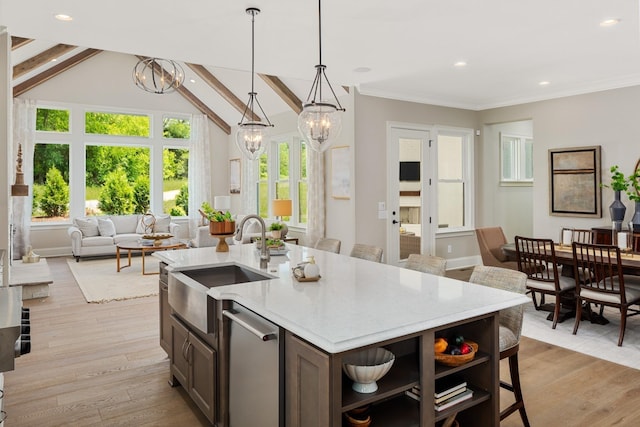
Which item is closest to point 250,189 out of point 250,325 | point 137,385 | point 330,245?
point 330,245

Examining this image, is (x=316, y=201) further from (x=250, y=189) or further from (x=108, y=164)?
(x=108, y=164)

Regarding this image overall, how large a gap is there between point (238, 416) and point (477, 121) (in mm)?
6706

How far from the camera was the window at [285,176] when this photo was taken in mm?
8156

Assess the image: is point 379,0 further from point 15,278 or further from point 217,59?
point 15,278

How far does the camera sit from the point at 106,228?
884 centimetres

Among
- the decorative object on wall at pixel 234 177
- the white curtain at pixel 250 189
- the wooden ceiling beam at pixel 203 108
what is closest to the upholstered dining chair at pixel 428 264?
the white curtain at pixel 250 189

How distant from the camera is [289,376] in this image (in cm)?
175

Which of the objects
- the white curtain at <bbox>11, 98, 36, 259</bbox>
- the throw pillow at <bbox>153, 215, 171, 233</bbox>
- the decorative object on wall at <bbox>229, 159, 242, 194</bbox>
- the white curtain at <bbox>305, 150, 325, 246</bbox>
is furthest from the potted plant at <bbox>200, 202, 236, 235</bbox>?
the decorative object on wall at <bbox>229, 159, 242, 194</bbox>

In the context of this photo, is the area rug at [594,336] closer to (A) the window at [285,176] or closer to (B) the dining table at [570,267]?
(B) the dining table at [570,267]

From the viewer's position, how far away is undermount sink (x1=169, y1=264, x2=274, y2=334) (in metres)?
2.30

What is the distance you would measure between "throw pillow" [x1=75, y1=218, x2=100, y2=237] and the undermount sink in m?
6.65

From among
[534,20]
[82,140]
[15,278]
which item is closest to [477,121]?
[534,20]

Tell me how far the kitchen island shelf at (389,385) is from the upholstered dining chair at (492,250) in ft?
11.9

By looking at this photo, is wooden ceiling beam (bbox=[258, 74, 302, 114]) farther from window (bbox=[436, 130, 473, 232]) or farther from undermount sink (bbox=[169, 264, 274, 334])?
undermount sink (bbox=[169, 264, 274, 334])
